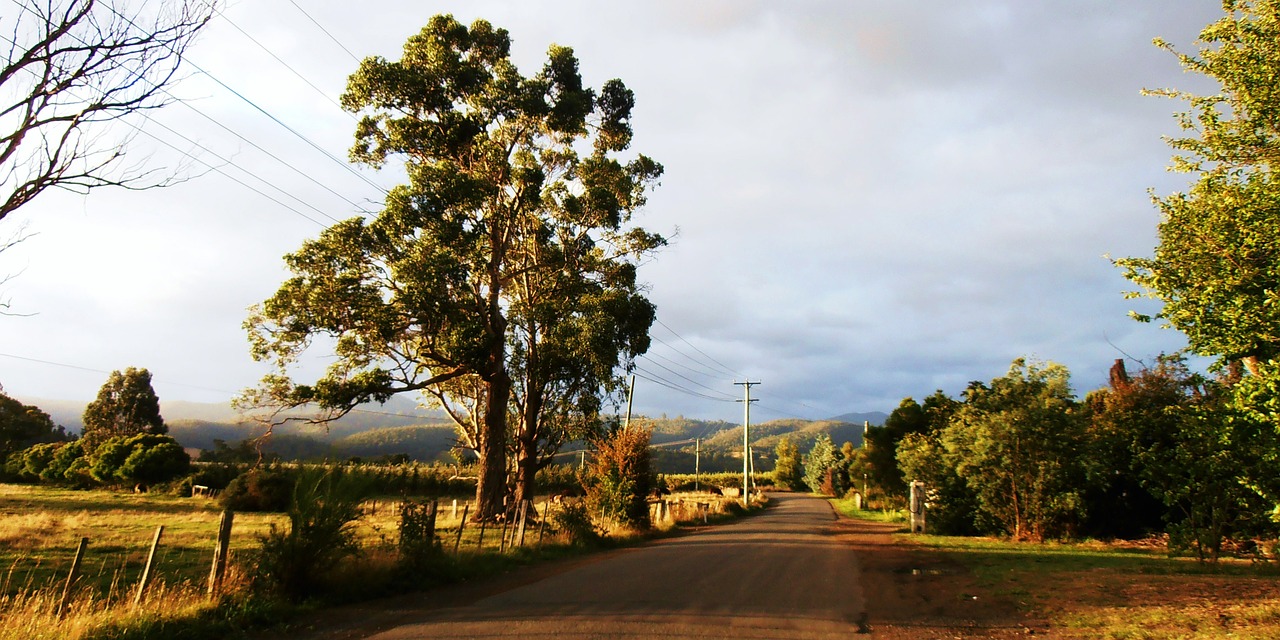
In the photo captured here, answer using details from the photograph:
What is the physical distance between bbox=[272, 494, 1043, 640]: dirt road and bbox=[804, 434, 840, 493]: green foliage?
73.6 m

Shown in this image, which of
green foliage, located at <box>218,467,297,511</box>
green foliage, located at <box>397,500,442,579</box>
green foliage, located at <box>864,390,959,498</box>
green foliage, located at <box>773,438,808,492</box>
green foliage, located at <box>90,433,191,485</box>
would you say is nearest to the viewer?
green foliage, located at <box>397,500,442,579</box>

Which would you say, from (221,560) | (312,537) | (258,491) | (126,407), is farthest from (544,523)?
(126,407)

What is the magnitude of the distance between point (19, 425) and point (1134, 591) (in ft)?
261

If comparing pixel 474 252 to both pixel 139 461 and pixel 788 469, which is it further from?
pixel 788 469

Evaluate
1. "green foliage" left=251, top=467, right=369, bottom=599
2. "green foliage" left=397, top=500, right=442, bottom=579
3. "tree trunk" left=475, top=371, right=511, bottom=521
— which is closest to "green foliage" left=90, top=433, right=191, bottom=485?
"tree trunk" left=475, top=371, right=511, bottom=521

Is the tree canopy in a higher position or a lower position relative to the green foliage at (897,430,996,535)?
higher

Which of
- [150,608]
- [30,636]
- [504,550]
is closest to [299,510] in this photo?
[150,608]

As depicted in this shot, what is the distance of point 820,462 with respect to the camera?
291ft

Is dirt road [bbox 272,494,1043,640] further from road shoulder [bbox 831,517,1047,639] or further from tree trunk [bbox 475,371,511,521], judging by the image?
tree trunk [bbox 475,371,511,521]

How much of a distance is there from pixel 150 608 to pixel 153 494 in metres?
38.6

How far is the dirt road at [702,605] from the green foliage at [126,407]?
6517 centimetres

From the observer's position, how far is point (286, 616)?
830 cm

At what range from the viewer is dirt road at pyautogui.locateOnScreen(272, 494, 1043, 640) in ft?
25.1

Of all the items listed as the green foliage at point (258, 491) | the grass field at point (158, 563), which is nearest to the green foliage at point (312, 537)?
the grass field at point (158, 563)
